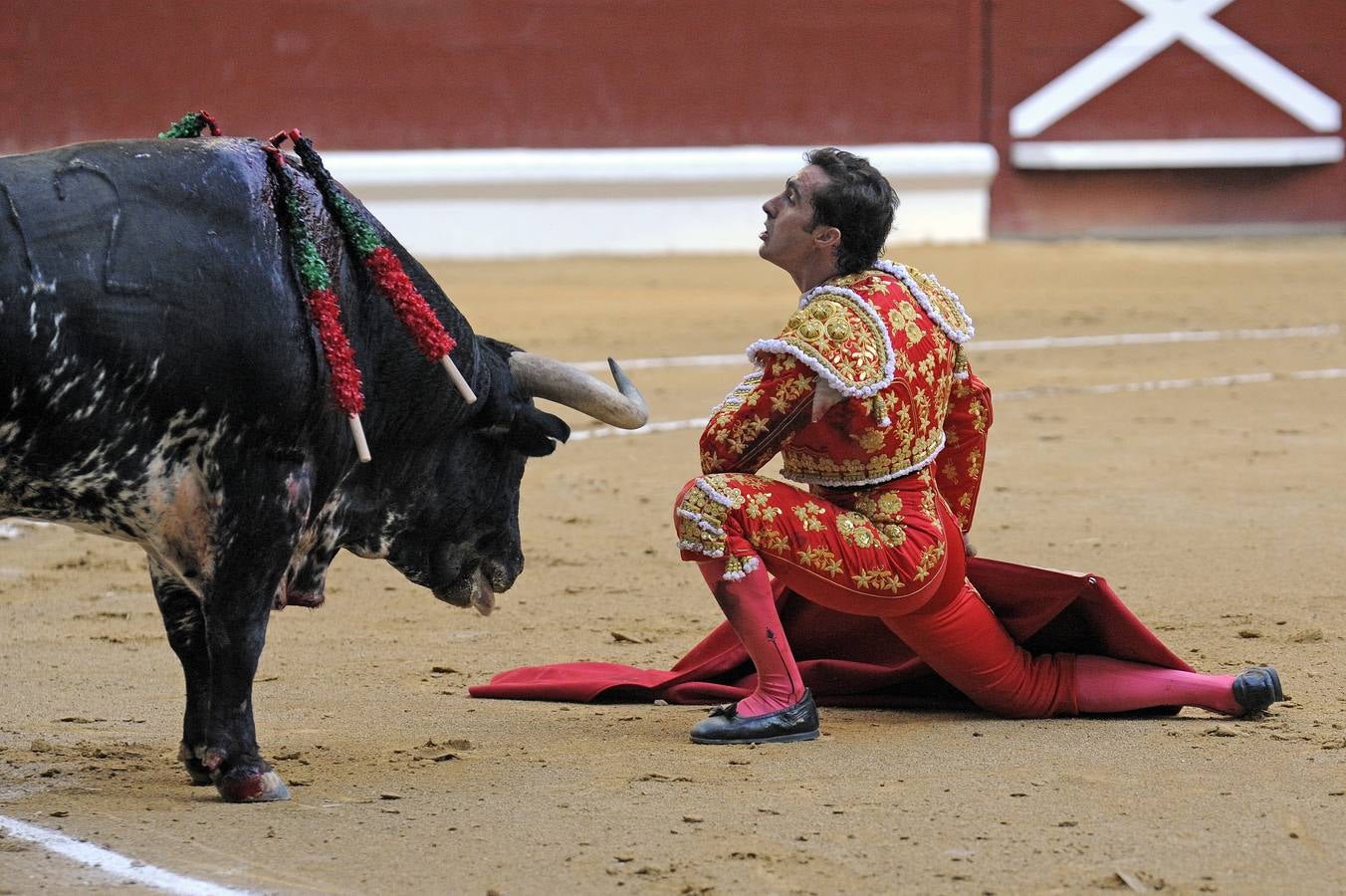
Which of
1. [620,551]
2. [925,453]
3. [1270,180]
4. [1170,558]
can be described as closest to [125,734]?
[925,453]

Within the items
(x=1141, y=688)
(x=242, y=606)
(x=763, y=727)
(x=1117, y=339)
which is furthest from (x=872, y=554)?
(x=1117, y=339)

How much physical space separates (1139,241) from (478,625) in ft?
38.0

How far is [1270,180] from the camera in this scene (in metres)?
15.9

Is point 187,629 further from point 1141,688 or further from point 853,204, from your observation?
point 1141,688

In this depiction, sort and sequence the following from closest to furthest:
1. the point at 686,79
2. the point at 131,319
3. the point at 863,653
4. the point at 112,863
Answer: the point at 112,863 < the point at 131,319 < the point at 863,653 < the point at 686,79

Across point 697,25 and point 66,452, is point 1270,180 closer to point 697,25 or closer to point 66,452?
point 697,25

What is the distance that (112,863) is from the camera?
2.75 metres

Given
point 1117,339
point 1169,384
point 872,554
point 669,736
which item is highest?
point 1117,339

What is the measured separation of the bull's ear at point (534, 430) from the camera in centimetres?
348

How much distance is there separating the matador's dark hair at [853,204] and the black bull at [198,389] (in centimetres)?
66

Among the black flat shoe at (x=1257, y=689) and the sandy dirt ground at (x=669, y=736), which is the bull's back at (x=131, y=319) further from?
the black flat shoe at (x=1257, y=689)

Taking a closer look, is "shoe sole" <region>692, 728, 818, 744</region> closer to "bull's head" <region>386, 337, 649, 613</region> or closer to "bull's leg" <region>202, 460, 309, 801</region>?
"bull's head" <region>386, 337, 649, 613</region>

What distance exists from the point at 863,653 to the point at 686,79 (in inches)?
429

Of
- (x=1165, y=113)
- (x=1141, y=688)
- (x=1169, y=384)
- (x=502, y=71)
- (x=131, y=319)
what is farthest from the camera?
(x=1165, y=113)
